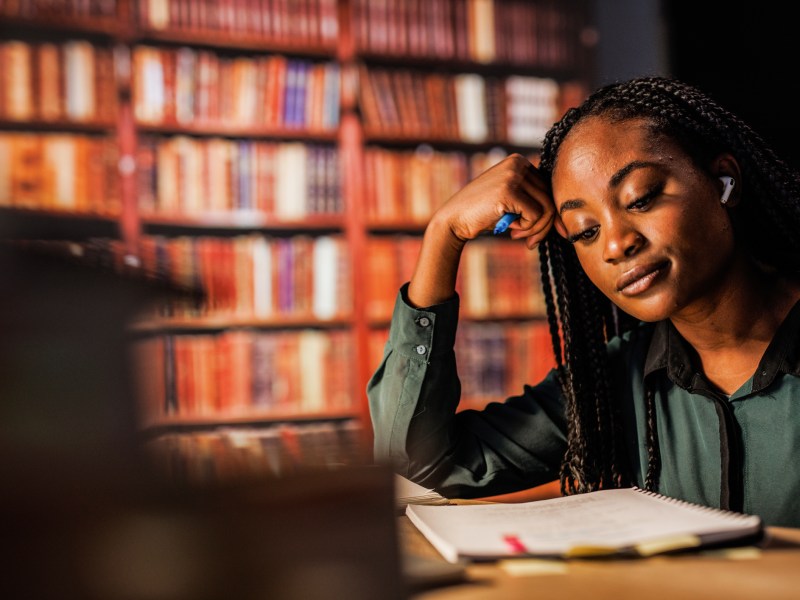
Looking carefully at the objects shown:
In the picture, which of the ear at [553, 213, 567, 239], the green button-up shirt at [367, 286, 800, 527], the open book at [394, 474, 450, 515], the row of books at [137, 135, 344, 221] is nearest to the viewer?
the open book at [394, 474, 450, 515]

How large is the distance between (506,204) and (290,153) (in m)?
1.48

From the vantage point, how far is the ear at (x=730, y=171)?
3.32 feet

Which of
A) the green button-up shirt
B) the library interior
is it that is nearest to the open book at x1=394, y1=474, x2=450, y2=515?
the green button-up shirt

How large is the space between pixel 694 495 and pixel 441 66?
202 cm

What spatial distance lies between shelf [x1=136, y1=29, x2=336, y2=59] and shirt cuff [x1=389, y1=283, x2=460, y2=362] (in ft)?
5.35

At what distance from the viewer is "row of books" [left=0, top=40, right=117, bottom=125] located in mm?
2189

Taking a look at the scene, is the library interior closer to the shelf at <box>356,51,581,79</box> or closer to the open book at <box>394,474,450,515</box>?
the shelf at <box>356,51,581,79</box>

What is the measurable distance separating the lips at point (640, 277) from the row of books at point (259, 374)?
159 centimetres

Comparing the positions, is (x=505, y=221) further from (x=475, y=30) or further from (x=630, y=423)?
(x=475, y=30)

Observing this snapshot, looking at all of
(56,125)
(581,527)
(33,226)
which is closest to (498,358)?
(56,125)

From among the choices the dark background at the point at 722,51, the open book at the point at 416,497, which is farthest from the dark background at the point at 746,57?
the open book at the point at 416,497

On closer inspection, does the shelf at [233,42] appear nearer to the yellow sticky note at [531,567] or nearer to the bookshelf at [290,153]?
the bookshelf at [290,153]

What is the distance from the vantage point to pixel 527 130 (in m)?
2.69

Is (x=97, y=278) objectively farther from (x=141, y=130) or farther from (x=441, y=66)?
(x=441, y=66)
